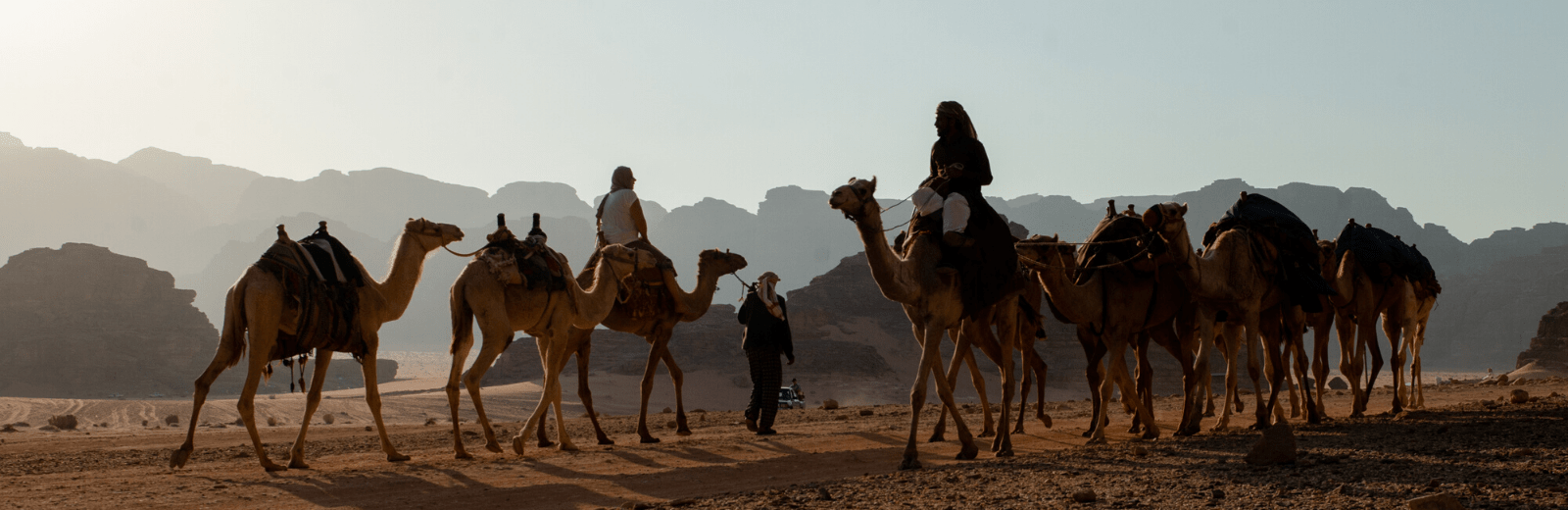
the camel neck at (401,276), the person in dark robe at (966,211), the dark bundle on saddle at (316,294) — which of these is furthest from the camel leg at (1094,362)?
the dark bundle on saddle at (316,294)

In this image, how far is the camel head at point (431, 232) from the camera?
12.0 m

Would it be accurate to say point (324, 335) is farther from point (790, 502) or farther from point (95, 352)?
point (95, 352)

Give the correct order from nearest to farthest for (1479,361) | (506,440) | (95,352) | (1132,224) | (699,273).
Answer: (1132,224) < (699,273) < (506,440) < (95,352) < (1479,361)

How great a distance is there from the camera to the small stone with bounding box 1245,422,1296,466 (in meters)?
8.11

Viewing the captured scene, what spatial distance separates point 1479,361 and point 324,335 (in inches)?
6267

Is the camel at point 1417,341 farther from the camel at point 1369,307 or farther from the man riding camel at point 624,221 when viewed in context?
the man riding camel at point 624,221

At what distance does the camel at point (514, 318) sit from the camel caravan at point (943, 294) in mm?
23

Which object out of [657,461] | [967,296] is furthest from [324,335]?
[967,296]

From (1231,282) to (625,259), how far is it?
271 inches

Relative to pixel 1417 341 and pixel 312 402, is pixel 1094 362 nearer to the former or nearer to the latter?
pixel 1417 341

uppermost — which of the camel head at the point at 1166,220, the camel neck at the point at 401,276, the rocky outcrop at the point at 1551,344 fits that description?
the rocky outcrop at the point at 1551,344

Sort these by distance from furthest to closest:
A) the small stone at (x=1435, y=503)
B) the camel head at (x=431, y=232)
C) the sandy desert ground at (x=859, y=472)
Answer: the camel head at (x=431, y=232), the sandy desert ground at (x=859, y=472), the small stone at (x=1435, y=503)

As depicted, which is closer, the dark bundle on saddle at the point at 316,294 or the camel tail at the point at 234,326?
the camel tail at the point at 234,326

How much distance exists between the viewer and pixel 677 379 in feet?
50.1
